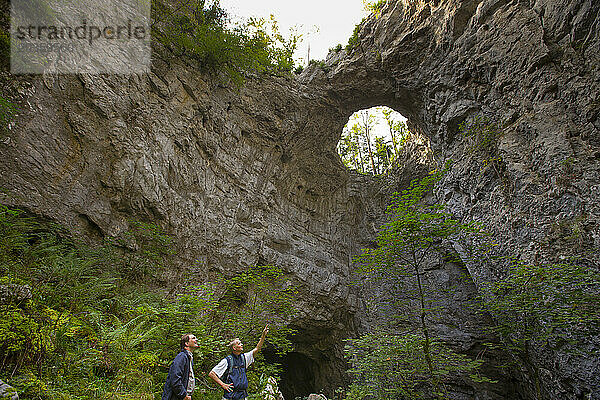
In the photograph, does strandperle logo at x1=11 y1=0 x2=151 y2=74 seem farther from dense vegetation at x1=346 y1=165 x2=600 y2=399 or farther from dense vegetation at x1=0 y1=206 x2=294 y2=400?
dense vegetation at x1=346 y1=165 x2=600 y2=399

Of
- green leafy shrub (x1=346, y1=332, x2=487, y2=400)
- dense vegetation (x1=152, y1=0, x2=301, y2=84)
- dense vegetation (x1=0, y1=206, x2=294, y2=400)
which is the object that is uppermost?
dense vegetation (x1=152, y1=0, x2=301, y2=84)

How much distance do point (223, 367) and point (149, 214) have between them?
5090 mm

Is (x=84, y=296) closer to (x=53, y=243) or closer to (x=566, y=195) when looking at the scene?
(x=53, y=243)

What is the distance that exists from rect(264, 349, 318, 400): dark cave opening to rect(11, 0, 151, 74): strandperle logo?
12769 mm

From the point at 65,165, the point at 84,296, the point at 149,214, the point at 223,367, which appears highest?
the point at 65,165

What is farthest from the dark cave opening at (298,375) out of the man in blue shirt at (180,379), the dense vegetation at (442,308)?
the man in blue shirt at (180,379)

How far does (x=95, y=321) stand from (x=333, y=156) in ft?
38.0

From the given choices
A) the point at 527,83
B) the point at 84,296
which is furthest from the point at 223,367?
the point at 527,83

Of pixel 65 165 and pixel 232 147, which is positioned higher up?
pixel 232 147

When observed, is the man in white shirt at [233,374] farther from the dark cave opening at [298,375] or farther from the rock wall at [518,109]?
the dark cave opening at [298,375]

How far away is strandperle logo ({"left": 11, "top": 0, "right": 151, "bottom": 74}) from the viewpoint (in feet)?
21.3

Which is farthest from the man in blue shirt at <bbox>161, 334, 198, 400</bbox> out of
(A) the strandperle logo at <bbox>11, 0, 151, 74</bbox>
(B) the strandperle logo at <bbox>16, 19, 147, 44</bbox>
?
(B) the strandperle logo at <bbox>16, 19, 147, 44</bbox>

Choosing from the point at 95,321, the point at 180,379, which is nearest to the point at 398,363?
the point at 180,379

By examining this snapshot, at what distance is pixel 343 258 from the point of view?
14.8m
